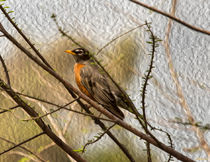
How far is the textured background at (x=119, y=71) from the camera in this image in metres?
1.30

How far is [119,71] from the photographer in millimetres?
1360

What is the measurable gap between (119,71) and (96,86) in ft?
0.43

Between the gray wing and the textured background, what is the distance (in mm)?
72

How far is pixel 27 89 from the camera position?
1.41 metres

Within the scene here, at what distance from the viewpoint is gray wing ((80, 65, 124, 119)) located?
1.31 metres

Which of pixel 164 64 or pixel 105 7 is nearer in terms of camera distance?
pixel 164 64

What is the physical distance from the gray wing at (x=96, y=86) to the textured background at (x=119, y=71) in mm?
72

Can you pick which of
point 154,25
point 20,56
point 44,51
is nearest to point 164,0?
point 154,25

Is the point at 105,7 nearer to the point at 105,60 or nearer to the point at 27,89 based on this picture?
the point at 105,60

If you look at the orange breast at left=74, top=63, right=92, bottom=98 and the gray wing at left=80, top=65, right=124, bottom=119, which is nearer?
the gray wing at left=80, top=65, right=124, bottom=119

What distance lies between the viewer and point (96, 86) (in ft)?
4.64

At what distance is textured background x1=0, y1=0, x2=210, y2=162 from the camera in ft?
4.28

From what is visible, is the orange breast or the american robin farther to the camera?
the orange breast

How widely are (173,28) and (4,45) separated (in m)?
0.78
